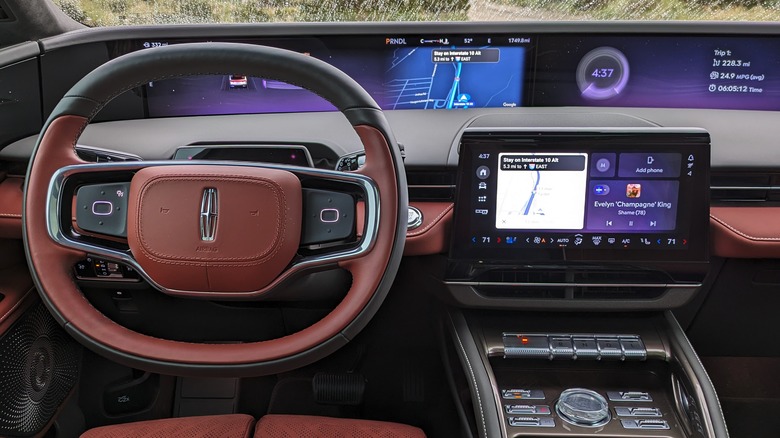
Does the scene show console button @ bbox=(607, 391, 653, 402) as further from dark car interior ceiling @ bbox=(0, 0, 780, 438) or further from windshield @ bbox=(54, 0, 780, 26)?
windshield @ bbox=(54, 0, 780, 26)

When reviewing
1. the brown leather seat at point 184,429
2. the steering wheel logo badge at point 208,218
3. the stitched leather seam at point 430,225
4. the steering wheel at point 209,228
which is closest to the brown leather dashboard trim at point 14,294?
the brown leather seat at point 184,429

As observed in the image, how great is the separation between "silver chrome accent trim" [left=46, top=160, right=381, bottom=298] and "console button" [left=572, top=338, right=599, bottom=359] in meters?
0.59

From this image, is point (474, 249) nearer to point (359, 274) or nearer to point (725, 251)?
point (359, 274)

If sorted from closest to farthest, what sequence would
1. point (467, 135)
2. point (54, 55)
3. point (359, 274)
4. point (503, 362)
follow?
point (359, 274) → point (467, 135) → point (503, 362) → point (54, 55)

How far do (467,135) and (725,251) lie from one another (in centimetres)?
68

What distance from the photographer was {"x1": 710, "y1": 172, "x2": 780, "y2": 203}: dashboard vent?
1.58 metres

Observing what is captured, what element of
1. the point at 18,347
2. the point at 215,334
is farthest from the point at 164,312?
the point at 18,347

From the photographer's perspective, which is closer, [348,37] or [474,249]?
[474,249]

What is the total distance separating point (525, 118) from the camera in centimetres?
186

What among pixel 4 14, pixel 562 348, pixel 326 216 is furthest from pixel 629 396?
pixel 4 14

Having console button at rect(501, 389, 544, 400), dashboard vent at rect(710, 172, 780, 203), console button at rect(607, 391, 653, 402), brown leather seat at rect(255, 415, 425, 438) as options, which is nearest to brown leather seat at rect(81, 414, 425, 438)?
brown leather seat at rect(255, 415, 425, 438)

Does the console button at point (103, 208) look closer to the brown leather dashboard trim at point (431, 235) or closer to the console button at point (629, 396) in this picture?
the brown leather dashboard trim at point (431, 235)

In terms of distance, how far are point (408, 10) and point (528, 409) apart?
1.03 metres

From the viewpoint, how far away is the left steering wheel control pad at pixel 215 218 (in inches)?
44.0
